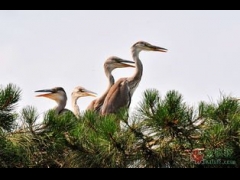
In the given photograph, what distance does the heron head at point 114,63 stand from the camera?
867cm

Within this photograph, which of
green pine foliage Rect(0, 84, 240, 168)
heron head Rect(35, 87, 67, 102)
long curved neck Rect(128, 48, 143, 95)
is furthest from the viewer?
heron head Rect(35, 87, 67, 102)

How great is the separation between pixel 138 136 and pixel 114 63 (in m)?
4.94

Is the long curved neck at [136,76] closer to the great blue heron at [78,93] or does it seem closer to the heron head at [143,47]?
the heron head at [143,47]

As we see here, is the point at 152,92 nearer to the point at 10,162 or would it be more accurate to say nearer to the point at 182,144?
the point at 182,144

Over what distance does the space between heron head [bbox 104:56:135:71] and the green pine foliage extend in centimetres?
479

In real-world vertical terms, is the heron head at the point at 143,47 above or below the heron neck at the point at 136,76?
above

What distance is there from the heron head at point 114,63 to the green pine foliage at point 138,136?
479 centimetres

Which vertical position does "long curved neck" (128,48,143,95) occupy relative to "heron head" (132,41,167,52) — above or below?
below

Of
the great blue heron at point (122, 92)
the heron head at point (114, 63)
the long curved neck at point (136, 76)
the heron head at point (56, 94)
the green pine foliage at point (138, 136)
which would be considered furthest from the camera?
the heron head at point (114, 63)

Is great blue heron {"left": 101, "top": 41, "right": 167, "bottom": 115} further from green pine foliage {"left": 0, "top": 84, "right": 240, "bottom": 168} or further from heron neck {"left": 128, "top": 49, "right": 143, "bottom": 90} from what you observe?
green pine foliage {"left": 0, "top": 84, "right": 240, "bottom": 168}

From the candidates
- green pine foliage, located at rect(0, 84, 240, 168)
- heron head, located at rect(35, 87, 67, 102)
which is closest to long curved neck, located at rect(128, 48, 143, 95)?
heron head, located at rect(35, 87, 67, 102)

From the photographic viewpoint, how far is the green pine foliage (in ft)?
11.7

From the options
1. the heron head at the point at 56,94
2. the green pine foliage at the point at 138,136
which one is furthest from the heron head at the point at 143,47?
the green pine foliage at the point at 138,136

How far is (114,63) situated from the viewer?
8703 mm
